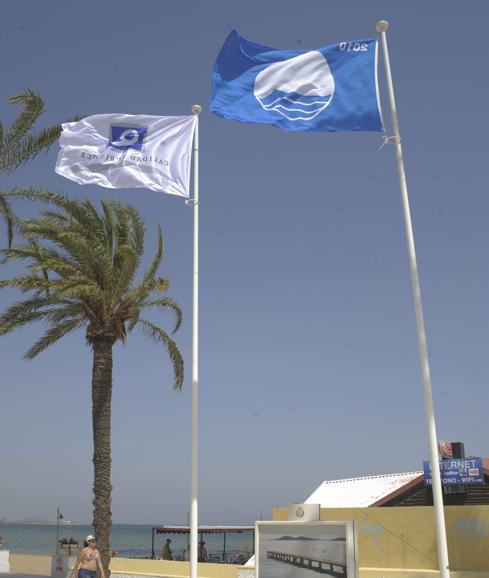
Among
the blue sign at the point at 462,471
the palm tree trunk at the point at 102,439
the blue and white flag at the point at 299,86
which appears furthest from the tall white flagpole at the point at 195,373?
the blue sign at the point at 462,471

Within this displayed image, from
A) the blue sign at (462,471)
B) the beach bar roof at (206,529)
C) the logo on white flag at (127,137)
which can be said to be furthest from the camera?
the beach bar roof at (206,529)

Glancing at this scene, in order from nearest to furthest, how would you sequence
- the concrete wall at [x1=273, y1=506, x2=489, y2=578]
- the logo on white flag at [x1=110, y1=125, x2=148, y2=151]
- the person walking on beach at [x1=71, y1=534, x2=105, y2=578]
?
the person walking on beach at [x1=71, y1=534, x2=105, y2=578], the logo on white flag at [x1=110, y1=125, x2=148, y2=151], the concrete wall at [x1=273, y1=506, x2=489, y2=578]

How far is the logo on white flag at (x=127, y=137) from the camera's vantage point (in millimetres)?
14781

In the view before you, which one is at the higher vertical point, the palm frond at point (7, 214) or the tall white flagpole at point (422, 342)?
the palm frond at point (7, 214)

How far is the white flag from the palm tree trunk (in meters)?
7.66

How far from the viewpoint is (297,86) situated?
1312cm

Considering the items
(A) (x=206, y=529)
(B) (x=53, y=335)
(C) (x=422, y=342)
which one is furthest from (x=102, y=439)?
(A) (x=206, y=529)

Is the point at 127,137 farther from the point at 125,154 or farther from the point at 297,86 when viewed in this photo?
the point at 297,86

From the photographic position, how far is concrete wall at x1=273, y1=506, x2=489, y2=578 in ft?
61.0

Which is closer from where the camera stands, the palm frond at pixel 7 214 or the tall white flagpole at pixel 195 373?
the tall white flagpole at pixel 195 373

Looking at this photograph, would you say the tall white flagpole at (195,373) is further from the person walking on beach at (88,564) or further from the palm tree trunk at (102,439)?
the palm tree trunk at (102,439)

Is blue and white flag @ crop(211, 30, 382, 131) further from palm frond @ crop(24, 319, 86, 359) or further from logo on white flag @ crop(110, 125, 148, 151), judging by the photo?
palm frond @ crop(24, 319, 86, 359)

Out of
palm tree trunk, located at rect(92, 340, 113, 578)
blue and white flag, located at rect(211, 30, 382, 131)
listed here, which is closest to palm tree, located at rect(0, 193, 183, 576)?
palm tree trunk, located at rect(92, 340, 113, 578)

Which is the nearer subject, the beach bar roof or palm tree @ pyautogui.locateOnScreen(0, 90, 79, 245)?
palm tree @ pyautogui.locateOnScreen(0, 90, 79, 245)
